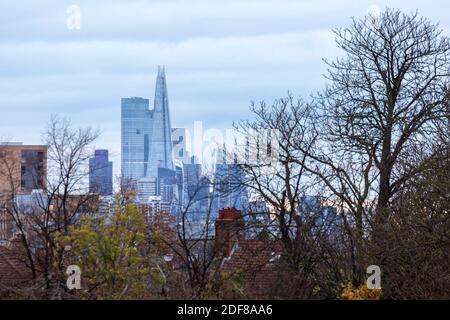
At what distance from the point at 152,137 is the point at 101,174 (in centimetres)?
901

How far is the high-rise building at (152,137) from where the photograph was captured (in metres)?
A: 29.6

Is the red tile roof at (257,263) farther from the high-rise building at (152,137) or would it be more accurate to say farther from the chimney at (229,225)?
the high-rise building at (152,137)

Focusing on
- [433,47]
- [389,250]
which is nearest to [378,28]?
[433,47]

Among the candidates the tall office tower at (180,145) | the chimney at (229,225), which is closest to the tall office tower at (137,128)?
the tall office tower at (180,145)

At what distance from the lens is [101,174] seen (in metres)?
38.5

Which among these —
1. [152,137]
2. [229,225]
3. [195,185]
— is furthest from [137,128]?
[229,225]

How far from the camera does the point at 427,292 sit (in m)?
19.6

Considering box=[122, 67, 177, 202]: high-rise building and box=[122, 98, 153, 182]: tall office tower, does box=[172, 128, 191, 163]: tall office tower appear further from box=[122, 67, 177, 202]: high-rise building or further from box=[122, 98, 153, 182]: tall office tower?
box=[122, 98, 153, 182]: tall office tower

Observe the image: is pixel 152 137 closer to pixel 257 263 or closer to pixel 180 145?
pixel 180 145

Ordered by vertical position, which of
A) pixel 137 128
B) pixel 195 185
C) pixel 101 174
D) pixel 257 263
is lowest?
pixel 257 263

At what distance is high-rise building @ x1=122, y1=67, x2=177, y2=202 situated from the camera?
1167 inches

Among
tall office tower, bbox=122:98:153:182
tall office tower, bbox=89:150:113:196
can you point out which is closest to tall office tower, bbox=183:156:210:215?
tall office tower, bbox=122:98:153:182
